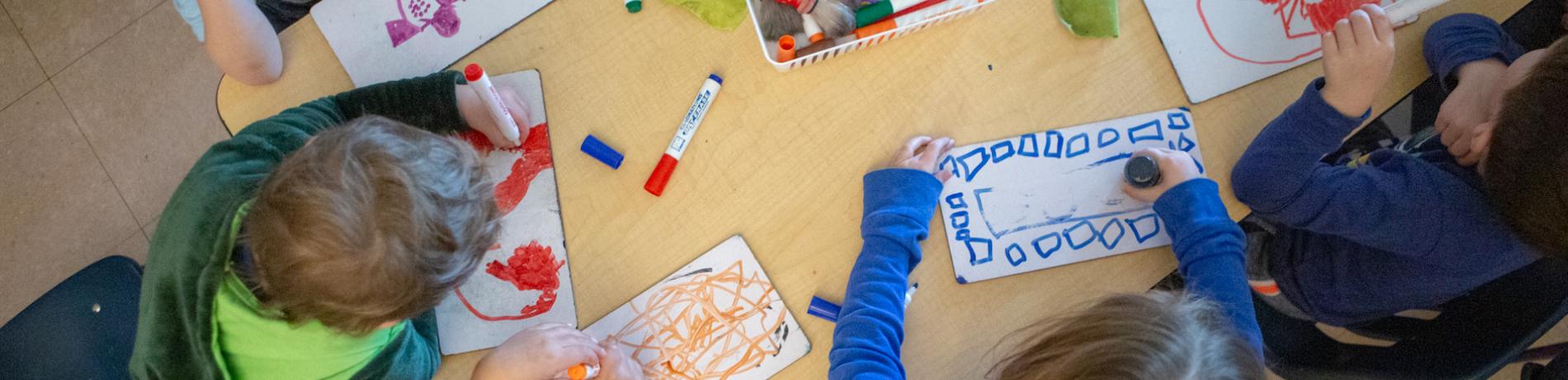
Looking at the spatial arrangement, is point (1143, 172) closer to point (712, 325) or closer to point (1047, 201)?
point (1047, 201)

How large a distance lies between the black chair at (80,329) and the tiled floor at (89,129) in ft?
1.73

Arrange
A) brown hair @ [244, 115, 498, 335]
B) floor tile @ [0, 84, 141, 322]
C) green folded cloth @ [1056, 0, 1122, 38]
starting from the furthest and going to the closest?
floor tile @ [0, 84, 141, 322] < green folded cloth @ [1056, 0, 1122, 38] < brown hair @ [244, 115, 498, 335]

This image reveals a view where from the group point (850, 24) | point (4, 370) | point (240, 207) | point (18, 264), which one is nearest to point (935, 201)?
point (850, 24)

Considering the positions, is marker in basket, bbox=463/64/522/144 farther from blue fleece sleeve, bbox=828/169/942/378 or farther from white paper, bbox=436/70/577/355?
blue fleece sleeve, bbox=828/169/942/378

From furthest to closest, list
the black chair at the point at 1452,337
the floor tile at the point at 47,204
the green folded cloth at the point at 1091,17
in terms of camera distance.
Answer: the floor tile at the point at 47,204
the green folded cloth at the point at 1091,17
the black chair at the point at 1452,337

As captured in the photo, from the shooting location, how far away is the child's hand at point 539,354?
0.76m

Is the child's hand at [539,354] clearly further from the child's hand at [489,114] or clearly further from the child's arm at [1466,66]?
the child's arm at [1466,66]

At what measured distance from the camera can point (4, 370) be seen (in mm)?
895

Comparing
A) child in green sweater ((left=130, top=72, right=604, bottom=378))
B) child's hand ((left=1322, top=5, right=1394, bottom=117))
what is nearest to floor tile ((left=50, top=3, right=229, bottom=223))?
child in green sweater ((left=130, top=72, right=604, bottom=378))

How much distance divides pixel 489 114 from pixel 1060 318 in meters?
0.54

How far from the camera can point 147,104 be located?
4.61 ft

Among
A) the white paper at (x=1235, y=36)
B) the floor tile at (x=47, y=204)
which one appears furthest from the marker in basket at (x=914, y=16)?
the floor tile at (x=47, y=204)

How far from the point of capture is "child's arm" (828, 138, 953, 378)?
761 mm

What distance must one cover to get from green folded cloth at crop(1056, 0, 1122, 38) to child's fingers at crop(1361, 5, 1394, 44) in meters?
0.22
